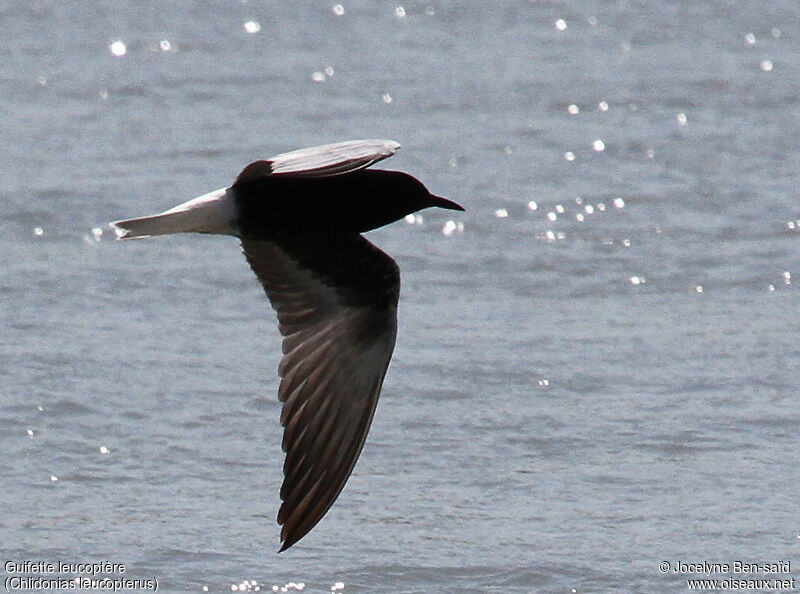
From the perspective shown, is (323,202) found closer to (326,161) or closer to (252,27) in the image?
(326,161)

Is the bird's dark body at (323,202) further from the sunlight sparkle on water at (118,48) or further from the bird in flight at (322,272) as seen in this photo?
the sunlight sparkle on water at (118,48)

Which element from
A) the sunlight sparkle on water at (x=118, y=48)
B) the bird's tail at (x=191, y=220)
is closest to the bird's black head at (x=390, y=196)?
the bird's tail at (x=191, y=220)

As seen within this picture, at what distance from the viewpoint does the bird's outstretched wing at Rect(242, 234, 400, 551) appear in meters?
4.00

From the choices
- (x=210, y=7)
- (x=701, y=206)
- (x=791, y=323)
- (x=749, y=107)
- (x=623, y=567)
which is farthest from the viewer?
(x=210, y=7)

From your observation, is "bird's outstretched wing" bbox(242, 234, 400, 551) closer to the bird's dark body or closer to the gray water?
the bird's dark body

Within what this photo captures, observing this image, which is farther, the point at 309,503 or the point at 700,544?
the point at 700,544

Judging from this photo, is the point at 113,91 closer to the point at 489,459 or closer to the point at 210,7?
the point at 210,7

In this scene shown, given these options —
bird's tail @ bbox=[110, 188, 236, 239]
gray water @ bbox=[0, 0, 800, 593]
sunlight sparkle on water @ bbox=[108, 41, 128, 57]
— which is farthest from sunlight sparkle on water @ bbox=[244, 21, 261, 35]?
bird's tail @ bbox=[110, 188, 236, 239]

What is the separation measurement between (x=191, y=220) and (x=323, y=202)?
1.03 ft

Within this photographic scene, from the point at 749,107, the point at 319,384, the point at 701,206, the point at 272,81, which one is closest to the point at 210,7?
the point at 272,81

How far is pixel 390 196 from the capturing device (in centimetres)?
412

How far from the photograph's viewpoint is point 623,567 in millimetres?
4332

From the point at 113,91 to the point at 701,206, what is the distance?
267 centimetres

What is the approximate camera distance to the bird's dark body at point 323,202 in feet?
13.3
